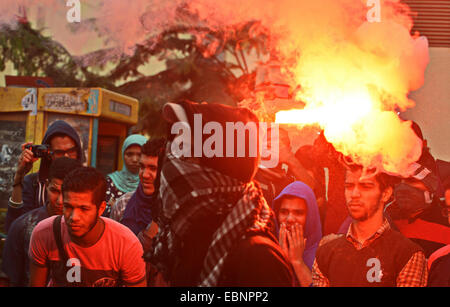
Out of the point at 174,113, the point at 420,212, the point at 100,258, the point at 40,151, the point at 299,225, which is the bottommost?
the point at 100,258

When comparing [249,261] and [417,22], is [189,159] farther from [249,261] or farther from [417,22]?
[417,22]

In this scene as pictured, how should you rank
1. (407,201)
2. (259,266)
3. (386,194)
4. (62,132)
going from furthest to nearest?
(62,132) < (407,201) < (386,194) < (259,266)

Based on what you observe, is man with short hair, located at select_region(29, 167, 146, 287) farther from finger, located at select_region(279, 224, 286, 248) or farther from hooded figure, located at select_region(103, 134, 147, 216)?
finger, located at select_region(279, 224, 286, 248)

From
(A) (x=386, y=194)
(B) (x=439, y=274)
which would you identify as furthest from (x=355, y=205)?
(B) (x=439, y=274)

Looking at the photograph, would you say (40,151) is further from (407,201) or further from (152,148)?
(407,201)

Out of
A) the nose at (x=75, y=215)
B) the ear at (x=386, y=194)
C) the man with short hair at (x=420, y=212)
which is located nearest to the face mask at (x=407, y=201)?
the man with short hair at (x=420, y=212)

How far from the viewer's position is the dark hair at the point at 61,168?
306cm

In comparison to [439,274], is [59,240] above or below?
above

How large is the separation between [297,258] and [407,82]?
5.42 feet

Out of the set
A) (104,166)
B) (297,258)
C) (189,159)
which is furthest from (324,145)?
(104,166)

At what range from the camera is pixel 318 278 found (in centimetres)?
298

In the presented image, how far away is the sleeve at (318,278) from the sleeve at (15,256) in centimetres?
199

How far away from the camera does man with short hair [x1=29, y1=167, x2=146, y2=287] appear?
275 centimetres

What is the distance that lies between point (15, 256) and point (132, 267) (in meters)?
0.97
